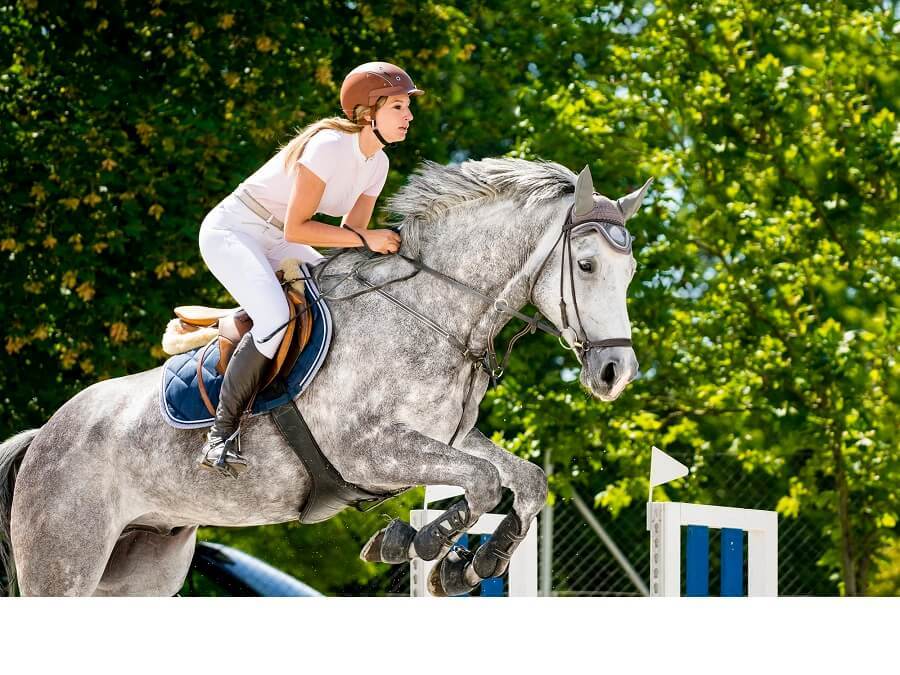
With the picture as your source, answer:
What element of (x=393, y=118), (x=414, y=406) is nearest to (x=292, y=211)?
(x=393, y=118)

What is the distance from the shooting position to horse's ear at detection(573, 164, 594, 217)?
4.48 m

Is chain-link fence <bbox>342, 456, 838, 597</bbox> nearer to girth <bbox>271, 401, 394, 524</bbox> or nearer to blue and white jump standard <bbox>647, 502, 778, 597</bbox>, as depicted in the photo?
blue and white jump standard <bbox>647, 502, 778, 597</bbox>

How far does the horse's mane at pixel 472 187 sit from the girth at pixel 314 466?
794 mm

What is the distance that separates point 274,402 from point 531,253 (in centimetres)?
107

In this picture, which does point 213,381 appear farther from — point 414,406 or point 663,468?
point 663,468

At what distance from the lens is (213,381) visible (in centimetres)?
488

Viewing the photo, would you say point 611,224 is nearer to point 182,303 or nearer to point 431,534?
point 431,534

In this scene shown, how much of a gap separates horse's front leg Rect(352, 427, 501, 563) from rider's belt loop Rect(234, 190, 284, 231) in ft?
3.21

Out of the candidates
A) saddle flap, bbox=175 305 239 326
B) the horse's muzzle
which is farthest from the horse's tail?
the horse's muzzle

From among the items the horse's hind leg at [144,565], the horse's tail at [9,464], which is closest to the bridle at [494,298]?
the horse's hind leg at [144,565]

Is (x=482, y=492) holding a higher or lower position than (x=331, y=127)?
lower

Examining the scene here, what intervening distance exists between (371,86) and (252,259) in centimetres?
75
